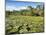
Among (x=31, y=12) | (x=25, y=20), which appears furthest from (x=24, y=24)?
(x=31, y=12)

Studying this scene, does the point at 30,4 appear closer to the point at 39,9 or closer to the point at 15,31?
the point at 39,9

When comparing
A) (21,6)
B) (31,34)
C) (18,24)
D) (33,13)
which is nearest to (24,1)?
(21,6)

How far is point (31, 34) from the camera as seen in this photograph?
123 cm

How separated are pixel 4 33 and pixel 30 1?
21.1 inches

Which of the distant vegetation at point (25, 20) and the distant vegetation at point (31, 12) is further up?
the distant vegetation at point (31, 12)

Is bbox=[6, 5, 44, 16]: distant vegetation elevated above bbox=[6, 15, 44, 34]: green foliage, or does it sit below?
above

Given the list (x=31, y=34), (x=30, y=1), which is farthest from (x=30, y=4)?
(x=31, y=34)

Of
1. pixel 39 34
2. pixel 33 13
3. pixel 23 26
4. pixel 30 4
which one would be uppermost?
pixel 30 4

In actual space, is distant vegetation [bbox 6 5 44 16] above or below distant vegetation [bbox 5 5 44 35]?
above

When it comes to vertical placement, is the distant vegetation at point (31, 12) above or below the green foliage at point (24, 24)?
above

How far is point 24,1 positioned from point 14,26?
35cm

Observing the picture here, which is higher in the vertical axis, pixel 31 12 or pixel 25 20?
pixel 31 12

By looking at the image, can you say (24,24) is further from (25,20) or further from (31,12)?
(31,12)

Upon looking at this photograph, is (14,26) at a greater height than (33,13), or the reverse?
(33,13)
